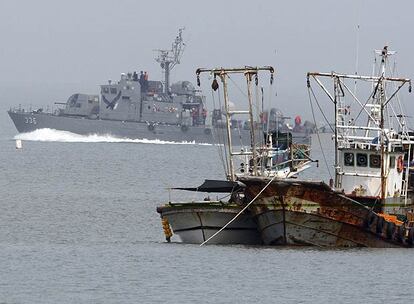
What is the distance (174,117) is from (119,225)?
112472 mm

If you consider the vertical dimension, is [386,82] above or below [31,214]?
above

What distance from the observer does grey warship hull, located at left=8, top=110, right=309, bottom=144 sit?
7598 inches

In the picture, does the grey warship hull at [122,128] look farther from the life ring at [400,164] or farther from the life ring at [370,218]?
the life ring at [370,218]

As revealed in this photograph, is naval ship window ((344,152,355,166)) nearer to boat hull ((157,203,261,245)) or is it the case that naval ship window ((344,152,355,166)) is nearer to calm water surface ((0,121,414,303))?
boat hull ((157,203,261,245))

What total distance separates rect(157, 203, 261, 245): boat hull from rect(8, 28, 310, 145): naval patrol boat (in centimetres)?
12219

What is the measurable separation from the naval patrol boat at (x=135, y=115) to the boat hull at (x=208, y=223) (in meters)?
122

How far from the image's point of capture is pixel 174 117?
195375 millimetres

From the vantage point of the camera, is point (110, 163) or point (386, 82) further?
point (110, 163)

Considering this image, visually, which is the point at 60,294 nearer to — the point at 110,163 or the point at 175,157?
the point at 110,163

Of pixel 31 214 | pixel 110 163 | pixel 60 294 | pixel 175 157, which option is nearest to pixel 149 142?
pixel 175 157

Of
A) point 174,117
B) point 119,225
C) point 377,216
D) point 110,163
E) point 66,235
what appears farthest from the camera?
point 174,117

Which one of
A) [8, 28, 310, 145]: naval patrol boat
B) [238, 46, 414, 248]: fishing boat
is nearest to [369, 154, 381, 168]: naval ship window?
[238, 46, 414, 248]: fishing boat

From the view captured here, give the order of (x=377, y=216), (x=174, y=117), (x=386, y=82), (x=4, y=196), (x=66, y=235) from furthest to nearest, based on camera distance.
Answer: (x=174, y=117) → (x=4, y=196) → (x=66, y=235) → (x=386, y=82) → (x=377, y=216)

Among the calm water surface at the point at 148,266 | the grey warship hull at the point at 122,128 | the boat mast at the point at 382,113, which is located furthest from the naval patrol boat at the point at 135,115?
the boat mast at the point at 382,113
